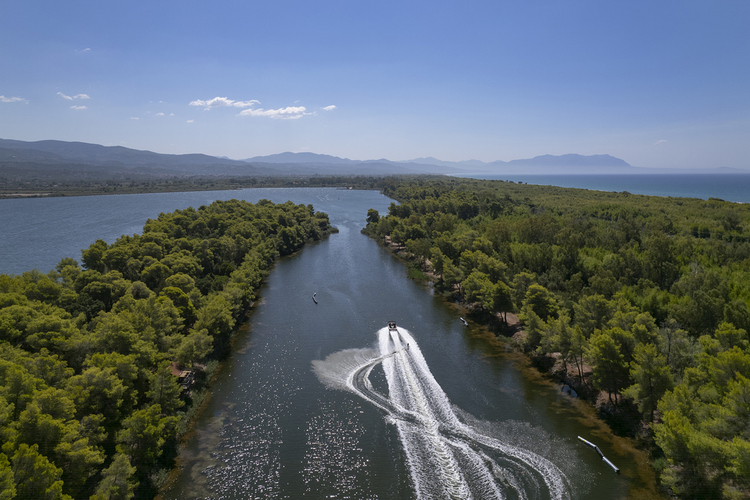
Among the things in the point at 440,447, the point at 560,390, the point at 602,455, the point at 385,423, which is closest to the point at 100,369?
the point at 385,423

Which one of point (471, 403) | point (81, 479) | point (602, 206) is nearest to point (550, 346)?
point (471, 403)

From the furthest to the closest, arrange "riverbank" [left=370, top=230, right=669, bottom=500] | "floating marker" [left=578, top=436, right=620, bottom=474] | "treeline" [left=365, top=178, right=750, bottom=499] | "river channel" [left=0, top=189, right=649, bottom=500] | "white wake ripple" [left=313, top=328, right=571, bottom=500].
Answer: "floating marker" [left=578, top=436, right=620, bottom=474] → "riverbank" [left=370, top=230, right=669, bottom=500] → "river channel" [left=0, top=189, right=649, bottom=500] → "white wake ripple" [left=313, top=328, right=571, bottom=500] → "treeline" [left=365, top=178, right=750, bottom=499]

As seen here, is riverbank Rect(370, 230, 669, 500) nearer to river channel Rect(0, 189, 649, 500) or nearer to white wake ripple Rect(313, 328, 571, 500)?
river channel Rect(0, 189, 649, 500)

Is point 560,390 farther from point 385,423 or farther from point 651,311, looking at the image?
point 385,423

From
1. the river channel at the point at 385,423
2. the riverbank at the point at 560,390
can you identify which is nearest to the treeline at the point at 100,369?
the river channel at the point at 385,423

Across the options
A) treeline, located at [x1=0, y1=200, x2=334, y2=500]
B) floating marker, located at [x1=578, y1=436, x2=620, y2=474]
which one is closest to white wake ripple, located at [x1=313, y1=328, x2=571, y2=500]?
floating marker, located at [x1=578, y1=436, x2=620, y2=474]

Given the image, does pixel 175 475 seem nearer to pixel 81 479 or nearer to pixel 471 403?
pixel 81 479

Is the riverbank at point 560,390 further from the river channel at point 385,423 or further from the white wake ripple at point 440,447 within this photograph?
the white wake ripple at point 440,447
